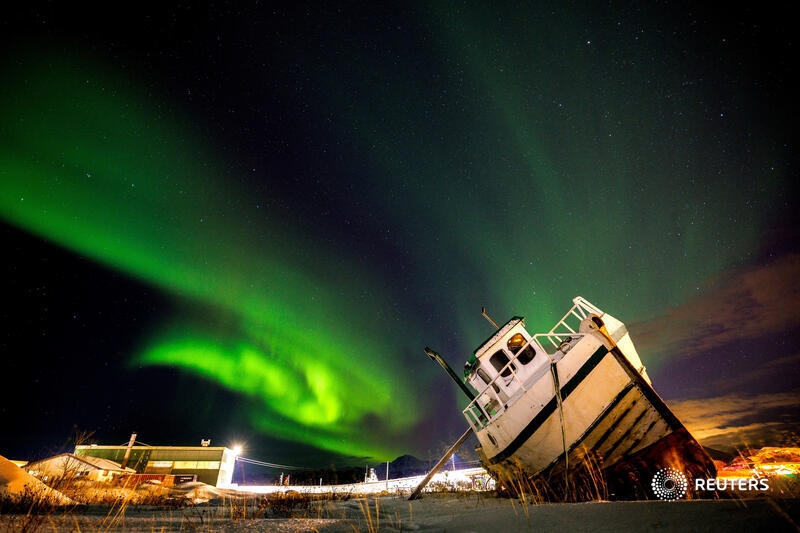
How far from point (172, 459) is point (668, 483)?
45.2 m

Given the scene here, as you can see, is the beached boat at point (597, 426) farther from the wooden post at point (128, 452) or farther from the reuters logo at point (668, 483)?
the wooden post at point (128, 452)

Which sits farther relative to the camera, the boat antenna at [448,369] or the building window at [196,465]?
the building window at [196,465]

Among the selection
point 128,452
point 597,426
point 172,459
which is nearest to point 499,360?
point 597,426

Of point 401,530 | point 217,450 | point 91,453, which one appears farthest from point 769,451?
point 91,453

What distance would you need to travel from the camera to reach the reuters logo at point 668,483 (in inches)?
280

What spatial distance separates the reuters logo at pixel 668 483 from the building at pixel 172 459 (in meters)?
42.4

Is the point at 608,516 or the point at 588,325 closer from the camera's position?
the point at 608,516

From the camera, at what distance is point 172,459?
35.1 m

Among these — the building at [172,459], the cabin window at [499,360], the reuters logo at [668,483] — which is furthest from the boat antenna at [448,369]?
the building at [172,459]

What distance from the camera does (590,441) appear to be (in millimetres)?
7312

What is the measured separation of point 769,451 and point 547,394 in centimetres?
869

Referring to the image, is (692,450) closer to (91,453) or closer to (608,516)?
(608,516)

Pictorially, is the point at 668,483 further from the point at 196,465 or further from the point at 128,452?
the point at 128,452

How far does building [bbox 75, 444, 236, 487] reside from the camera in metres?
34.6
